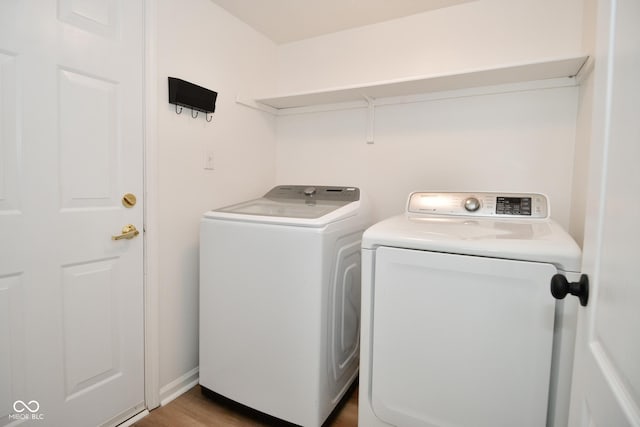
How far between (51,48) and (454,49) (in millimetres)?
2049

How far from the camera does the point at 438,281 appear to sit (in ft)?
3.73

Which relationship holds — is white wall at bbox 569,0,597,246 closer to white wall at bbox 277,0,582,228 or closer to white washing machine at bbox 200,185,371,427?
white wall at bbox 277,0,582,228

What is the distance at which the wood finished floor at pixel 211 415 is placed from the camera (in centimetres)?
158

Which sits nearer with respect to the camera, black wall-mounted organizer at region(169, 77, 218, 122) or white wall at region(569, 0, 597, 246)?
white wall at region(569, 0, 597, 246)

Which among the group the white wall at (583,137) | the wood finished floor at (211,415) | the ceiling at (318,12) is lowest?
the wood finished floor at (211,415)

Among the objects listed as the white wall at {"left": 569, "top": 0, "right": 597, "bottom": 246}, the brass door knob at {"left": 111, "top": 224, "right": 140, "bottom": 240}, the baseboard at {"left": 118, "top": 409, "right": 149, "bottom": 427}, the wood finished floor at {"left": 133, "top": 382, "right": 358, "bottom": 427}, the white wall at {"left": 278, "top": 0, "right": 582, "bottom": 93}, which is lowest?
the wood finished floor at {"left": 133, "top": 382, "right": 358, "bottom": 427}

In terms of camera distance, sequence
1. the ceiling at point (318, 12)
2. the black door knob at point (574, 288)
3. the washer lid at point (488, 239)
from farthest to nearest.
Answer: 1. the ceiling at point (318, 12)
2. the washer lid at point (488, 239)
3. the black door knob at point (574, 288)

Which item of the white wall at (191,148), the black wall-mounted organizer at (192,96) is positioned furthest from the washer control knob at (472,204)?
the black wall-mounted organizer at (192,96)

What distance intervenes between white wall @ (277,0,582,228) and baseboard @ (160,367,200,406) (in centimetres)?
149

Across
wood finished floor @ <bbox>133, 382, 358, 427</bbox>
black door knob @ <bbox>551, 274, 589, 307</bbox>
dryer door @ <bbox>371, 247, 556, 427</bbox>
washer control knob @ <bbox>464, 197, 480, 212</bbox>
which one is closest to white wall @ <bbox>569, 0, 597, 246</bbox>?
washer control knob @ <bbox>464, 197, 480, 212</bbox>

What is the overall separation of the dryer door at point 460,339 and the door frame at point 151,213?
45.4 inches

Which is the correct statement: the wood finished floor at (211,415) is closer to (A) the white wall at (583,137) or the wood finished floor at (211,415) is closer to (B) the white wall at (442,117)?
(B) the white wall at (442,117)

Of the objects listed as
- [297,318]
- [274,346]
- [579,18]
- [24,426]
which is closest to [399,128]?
[579,18]

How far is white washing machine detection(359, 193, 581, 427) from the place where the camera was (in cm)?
101
